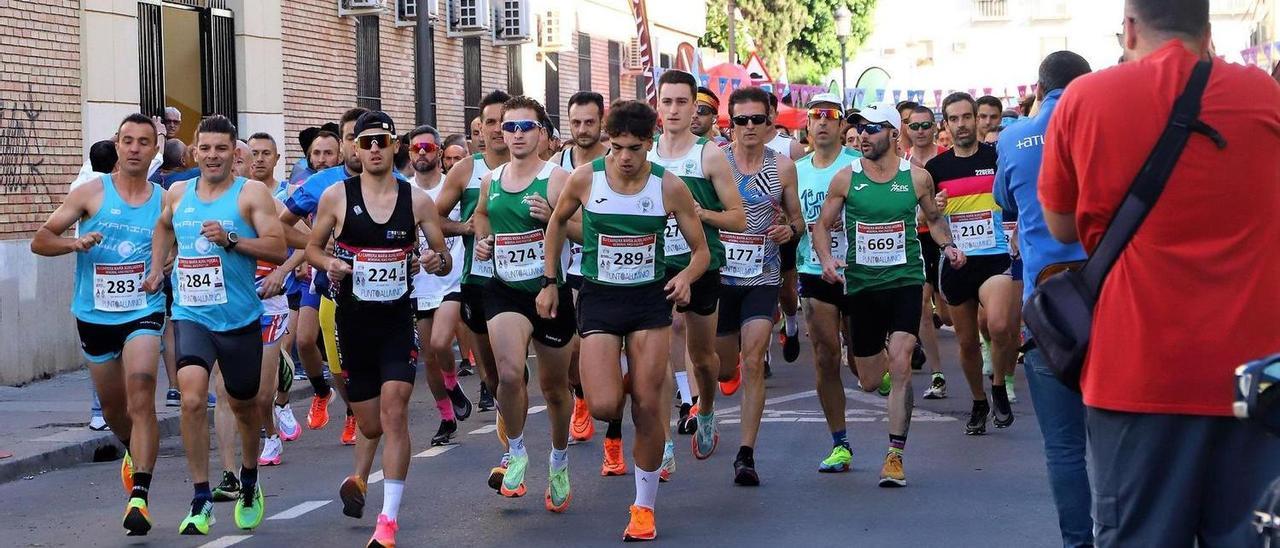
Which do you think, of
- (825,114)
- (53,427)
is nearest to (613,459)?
(825,114)

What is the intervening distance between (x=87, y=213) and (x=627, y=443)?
11.5 ft

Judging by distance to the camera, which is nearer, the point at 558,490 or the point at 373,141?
the point at 373,141

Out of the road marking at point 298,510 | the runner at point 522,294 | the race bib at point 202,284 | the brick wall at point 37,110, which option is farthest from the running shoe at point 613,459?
the brick wall at point 37,110

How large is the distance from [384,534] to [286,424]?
→ 414 cm

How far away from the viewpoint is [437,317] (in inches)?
452

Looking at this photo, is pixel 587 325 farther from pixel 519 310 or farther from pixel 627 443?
pixel 627 443

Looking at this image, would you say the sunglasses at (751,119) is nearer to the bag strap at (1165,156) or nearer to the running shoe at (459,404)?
the running shoe at (459,404)

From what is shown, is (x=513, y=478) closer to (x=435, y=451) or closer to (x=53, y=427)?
(x=435, y=451)

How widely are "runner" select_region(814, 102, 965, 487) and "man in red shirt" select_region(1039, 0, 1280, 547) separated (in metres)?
5.03

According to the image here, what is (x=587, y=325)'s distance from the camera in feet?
26.4

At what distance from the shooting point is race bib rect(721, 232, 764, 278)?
9.91 m

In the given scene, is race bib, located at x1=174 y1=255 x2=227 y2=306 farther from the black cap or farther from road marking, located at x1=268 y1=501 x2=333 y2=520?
road marking, located at x1=268 y1=501 x2=333 y2=520

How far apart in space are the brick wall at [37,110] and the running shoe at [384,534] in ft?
28.2

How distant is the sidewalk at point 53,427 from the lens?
10711 millimetres
